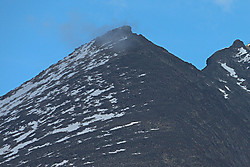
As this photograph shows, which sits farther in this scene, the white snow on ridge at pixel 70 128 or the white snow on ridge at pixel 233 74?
the white snow on ridge at pixel 233 74

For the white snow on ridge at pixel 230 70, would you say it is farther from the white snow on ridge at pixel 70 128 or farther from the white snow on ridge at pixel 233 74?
the white snow on ridge at pixel 70 128

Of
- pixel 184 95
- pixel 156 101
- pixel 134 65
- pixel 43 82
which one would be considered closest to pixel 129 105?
pixel 156 101

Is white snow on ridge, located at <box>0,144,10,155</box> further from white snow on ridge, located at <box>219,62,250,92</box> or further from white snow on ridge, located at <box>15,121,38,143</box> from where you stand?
white snow on ridge, located at <box>219,62,250,92</box>

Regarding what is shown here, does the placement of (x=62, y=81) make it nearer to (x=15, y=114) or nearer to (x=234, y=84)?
(x=15, y=114)

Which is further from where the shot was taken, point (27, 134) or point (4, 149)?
point (27, 134)

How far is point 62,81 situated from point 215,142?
126 feet

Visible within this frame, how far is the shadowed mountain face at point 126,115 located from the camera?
7181 centimetres

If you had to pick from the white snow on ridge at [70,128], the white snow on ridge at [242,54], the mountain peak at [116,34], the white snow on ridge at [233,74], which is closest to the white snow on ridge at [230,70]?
the white snow on ridge at [233,74]

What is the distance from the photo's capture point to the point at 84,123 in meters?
82.4

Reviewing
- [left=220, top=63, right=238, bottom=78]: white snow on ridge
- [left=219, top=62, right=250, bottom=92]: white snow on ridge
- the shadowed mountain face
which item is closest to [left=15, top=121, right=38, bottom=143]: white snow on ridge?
the shadowed mountain face

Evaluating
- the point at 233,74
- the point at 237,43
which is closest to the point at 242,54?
the point at 237,43

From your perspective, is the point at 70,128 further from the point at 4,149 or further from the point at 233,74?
the point at 233,74

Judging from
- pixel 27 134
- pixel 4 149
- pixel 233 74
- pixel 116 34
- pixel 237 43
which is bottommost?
pixel 4 149

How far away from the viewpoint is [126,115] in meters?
79.8
